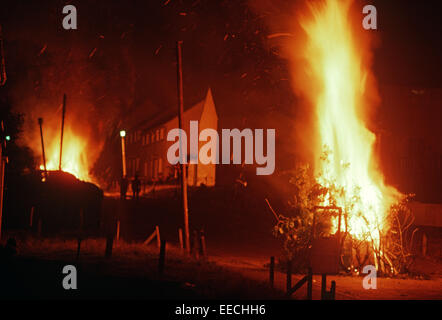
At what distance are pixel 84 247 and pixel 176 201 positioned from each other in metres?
18.2

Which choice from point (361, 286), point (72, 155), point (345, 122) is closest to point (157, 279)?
point (361, 286)

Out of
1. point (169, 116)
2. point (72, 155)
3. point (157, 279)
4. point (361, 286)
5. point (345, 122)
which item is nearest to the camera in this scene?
point (157, 279)

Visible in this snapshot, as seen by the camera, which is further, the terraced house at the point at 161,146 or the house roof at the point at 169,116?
the house roof at the point at 169,116

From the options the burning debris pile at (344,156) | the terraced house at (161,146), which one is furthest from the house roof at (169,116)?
the burning debris pile at (344,156)

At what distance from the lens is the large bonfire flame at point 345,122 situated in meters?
17.4

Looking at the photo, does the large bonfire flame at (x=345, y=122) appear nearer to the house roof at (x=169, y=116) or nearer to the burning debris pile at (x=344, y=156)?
the burning debris pile at (x=344, y=156)

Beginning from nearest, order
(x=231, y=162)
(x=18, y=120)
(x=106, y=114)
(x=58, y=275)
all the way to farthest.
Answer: (x=58, y=275)
(x=18, y=120)
(x=231, y=162)
(x=106, y=114)

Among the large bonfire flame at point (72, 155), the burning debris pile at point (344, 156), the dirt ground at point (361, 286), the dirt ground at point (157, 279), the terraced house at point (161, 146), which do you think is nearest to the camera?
the dirt ground at point (157, 279)

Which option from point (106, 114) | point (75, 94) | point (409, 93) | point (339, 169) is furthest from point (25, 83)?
point (339, 169)

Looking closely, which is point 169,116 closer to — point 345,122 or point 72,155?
point 72,155

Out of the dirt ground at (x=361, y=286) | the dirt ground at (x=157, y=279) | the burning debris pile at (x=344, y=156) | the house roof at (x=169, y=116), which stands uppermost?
the house roof at (x=169, y=116)

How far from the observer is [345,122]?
17.7 meters
